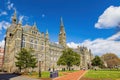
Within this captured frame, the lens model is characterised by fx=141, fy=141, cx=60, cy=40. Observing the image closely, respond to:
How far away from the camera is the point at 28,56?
142 ft

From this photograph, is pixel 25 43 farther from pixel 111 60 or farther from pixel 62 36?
pixel 111 60

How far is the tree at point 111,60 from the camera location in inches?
5552

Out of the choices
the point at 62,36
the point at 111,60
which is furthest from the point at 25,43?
the point at 111,60

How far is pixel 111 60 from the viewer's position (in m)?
147

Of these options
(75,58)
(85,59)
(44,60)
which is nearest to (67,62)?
(75,58)

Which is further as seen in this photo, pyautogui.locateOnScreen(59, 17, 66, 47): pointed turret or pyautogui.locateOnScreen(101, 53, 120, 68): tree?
pyautogui.locateOnScreen(101, 53, 120, 68): tree

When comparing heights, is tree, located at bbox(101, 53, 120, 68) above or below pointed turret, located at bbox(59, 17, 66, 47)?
below

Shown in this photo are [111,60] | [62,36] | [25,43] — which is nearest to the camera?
[25,43]

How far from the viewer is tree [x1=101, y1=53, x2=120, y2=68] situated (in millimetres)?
141012

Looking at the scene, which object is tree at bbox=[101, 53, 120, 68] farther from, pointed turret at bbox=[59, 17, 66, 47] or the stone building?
the stone building

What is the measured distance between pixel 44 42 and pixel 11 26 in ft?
58.1

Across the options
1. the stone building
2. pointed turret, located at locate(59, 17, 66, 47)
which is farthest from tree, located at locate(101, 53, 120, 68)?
the stone building

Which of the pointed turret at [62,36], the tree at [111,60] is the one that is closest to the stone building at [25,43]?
the pointed turret at [62,36]

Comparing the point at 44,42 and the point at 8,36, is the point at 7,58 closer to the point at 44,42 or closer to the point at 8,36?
the point at 8,36
